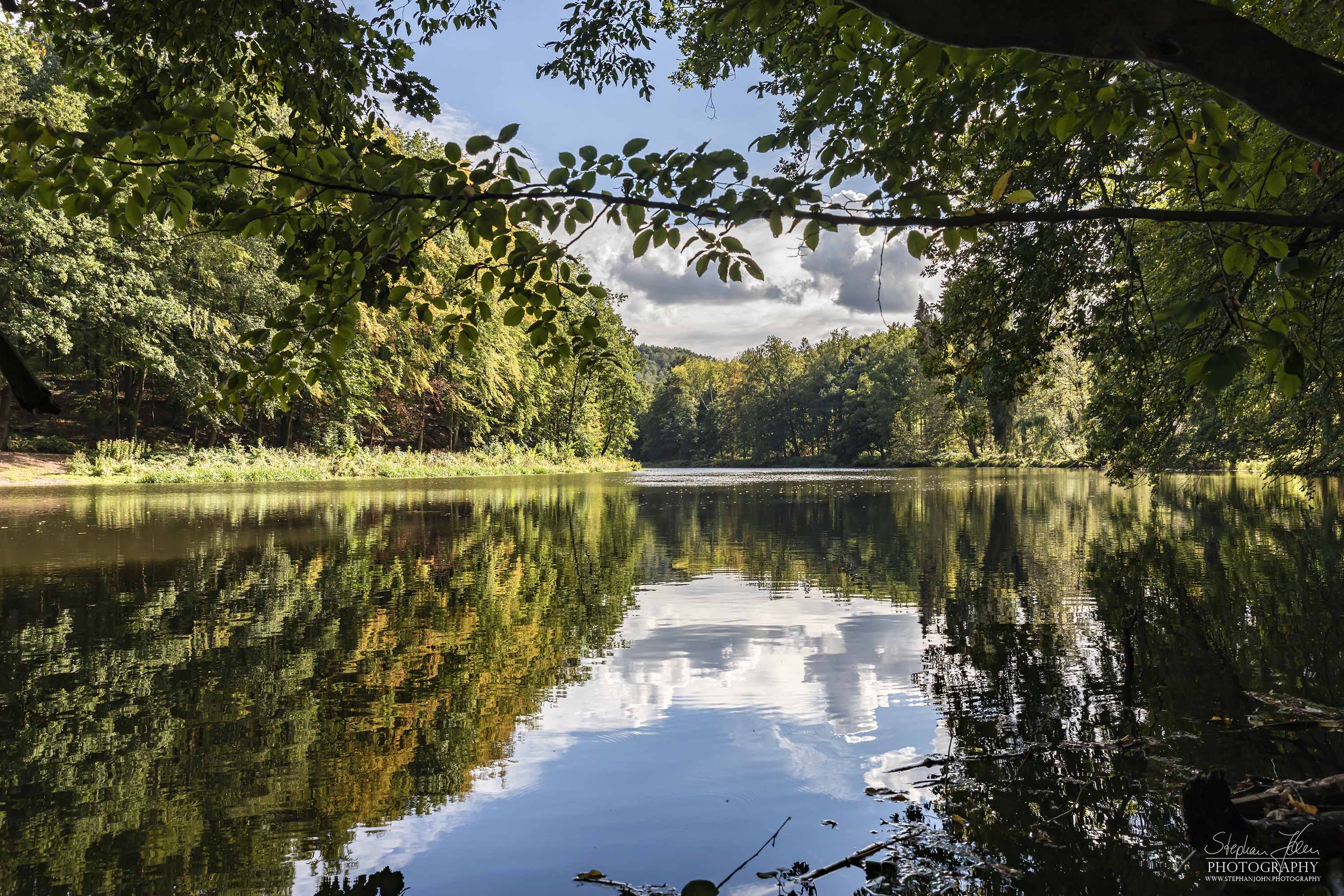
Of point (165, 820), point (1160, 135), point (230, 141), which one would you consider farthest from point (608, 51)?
point (165, 820)

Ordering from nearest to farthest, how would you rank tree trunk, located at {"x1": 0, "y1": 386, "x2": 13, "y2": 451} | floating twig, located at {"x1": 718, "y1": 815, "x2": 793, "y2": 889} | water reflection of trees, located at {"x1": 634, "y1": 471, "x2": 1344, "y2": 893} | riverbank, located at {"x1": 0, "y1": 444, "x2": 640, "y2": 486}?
floating twig, located at {"x1": 718, "y1": 815, "x2": 793, "y2": 889}, water reflection of trees, located at {"x1": 634, "y1": 471, "x2": 1344, "y2": 893}, riverbank, located at {"x1": 0, "y1": 444, "x2": 640, "y2": 486}, tree trunk, located at {"x1": 0, "y1": 386, "x2": 13, "y2": 451}

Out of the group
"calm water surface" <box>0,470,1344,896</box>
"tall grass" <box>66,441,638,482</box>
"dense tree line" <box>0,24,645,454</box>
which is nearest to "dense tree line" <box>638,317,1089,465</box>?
"tall grass" <box>66,441,638,482</box>

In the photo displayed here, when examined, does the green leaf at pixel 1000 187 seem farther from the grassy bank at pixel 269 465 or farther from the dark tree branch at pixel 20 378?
the grassy bank at pixel 269 465

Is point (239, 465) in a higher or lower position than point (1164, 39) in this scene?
lower

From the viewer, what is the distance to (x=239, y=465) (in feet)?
107

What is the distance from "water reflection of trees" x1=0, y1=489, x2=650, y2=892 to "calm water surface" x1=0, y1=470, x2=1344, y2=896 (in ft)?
0.09

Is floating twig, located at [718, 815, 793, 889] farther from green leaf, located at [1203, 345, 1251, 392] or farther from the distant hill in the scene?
the distant hill

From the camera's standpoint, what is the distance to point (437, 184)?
2.37 meters

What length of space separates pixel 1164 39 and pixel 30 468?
3562 centimetres

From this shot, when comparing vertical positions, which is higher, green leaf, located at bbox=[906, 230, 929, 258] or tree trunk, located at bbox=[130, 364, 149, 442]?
tree trunk, located at bbox=[130, 364, 149, 442]

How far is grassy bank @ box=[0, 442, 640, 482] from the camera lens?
1120 inches

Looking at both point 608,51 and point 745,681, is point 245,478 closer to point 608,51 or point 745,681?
point 608,51

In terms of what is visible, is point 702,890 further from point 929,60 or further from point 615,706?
point 929,60

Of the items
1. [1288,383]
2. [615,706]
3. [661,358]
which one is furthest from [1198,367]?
[661,358]
